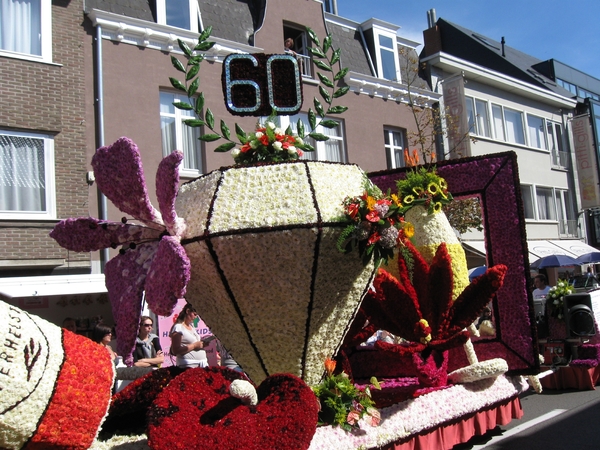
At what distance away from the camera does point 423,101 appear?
55.7 feet

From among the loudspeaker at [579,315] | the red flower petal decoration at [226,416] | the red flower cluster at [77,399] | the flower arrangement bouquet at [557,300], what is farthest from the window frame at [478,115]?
the red flower cluster at [77,399]

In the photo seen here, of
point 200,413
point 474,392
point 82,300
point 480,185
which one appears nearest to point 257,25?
point 82,300

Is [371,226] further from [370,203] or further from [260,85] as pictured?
[260,85]

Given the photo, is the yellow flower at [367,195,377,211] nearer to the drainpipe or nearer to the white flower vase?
the white flower vase

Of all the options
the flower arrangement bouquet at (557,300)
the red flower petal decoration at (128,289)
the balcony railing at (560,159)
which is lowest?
the flower arrangement bouquet at (557,300)

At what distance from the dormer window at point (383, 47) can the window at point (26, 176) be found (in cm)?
912

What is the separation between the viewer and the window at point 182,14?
1239 centimetres

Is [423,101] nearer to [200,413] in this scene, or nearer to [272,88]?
[272,88]

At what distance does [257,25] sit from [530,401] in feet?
32.0

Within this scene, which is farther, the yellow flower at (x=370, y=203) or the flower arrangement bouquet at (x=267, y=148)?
the flower arrangement bouquet at (x=267, y=148)

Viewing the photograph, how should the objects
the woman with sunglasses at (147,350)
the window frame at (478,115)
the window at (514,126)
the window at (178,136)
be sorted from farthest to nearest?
the window at (514,126)
the window frame at (478,115)
the window at (178,136)
the woman with sunglasses at (147,350)

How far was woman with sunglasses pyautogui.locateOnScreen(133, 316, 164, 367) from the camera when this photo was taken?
21.0ft

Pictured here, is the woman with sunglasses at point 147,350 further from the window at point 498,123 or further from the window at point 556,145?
the window at point 556,145

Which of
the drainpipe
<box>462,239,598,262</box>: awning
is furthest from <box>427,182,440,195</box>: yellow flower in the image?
<box>462,239,598,262</box>: awning
